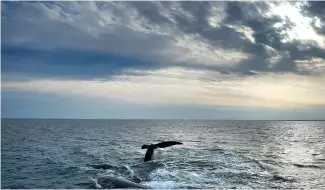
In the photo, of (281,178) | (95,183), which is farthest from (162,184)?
(281,178)

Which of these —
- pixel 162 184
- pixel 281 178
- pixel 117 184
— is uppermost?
pixel 117 184

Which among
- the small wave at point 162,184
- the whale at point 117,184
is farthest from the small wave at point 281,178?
the whale at point 117,184

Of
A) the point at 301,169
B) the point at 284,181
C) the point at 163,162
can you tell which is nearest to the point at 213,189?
the point at 284,181

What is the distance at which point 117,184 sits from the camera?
18.7 meters

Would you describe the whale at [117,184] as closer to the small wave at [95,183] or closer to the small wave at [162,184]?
the small wave at [95,183]

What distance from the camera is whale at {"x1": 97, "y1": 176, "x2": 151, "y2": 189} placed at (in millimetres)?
18225

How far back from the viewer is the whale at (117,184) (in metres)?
18.2

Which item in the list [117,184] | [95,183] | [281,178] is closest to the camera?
[117,184]

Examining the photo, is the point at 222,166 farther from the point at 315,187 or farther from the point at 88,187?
the point at 88,187

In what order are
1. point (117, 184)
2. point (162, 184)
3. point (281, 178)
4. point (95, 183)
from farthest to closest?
1. point (281, 178)
2. point (95, 183)
3. point (162, 184)
4. point (117, 184)

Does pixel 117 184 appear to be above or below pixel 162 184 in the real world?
above

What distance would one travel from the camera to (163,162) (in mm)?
29359

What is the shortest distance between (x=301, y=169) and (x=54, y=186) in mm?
21198

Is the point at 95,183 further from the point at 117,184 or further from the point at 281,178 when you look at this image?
the point at 281,178
